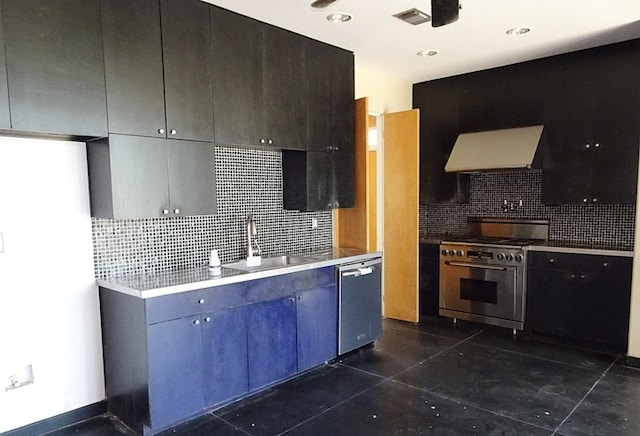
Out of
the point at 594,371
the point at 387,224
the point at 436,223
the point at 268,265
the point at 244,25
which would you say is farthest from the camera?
the point at 436,223

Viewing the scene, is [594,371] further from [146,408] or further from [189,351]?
[146,408]

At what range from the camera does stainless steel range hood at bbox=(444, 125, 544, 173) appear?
4.05 meters

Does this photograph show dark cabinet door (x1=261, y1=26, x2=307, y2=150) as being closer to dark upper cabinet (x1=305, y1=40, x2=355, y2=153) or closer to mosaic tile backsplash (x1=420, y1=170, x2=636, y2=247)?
dark upper cabinet (x1=305, y1=40, x2=355, y2=153)

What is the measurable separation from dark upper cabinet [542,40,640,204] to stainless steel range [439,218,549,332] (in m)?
0.53

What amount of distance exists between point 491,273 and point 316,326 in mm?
1921

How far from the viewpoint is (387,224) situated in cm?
461

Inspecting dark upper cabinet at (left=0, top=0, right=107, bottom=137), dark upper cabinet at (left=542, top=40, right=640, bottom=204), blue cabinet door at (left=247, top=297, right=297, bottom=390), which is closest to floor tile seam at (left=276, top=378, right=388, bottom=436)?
blue cabinet door at (left=247, top=297, right=297, bottom=390)

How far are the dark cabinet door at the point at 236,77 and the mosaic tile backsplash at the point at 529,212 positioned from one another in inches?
110

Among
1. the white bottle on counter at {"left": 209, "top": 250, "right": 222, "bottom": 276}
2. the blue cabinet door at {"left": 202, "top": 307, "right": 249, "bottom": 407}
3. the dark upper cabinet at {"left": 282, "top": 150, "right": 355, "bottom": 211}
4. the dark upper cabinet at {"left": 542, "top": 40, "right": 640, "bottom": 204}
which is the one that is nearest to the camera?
the blue cabinet door at {"left": 202, "top": 307, "right": 249, "bottom": 407}

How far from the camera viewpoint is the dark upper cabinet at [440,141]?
4.77 m

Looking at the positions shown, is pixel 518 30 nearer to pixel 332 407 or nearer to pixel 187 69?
pixel 187 69

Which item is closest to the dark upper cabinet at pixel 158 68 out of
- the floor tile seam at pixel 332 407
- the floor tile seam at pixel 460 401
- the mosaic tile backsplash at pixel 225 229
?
the mosaic tile backsplash at pixel 225 229

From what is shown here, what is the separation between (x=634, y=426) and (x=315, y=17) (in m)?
3.22

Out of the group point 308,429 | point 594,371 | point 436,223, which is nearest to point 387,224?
point 436,223
